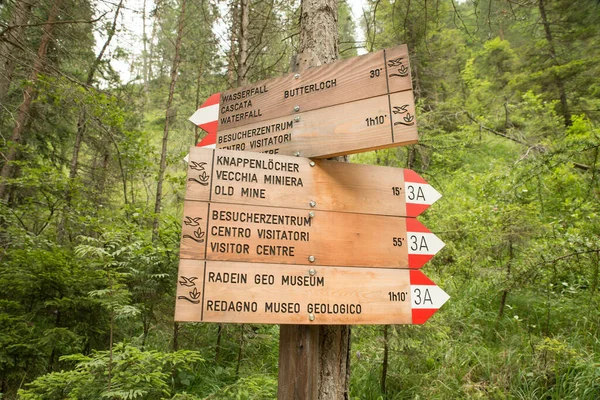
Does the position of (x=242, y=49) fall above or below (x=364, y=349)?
above

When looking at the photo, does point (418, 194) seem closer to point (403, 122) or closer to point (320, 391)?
point (403, 122)

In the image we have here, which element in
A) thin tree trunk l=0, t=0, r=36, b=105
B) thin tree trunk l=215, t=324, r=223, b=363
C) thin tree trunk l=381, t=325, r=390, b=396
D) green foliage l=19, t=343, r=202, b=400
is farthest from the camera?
thin tree trunk l=215, t=324, r=223, b=363

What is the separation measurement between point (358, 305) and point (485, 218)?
462 centimetres

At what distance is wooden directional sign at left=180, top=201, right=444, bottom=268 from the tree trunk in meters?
0.43

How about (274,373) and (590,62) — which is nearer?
(274,373)

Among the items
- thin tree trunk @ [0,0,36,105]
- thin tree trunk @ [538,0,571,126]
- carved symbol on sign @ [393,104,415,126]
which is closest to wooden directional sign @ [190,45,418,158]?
carved symbol on sign @ [393,104,415,126]

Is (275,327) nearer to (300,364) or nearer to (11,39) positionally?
(300,364)

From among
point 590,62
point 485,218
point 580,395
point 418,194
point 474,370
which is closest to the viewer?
point 418,194

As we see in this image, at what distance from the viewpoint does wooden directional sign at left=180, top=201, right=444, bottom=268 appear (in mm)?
1614

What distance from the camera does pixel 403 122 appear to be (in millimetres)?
1705

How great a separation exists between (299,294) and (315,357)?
400 millimetres

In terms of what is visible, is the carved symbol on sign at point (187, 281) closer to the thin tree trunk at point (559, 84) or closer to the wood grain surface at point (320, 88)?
the wood grain surface at point (320, 88)

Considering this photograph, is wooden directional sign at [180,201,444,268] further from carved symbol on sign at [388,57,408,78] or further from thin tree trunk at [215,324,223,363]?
thin tree trunk at [215,324,223,363]

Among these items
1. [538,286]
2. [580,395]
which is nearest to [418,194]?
[580,395]
